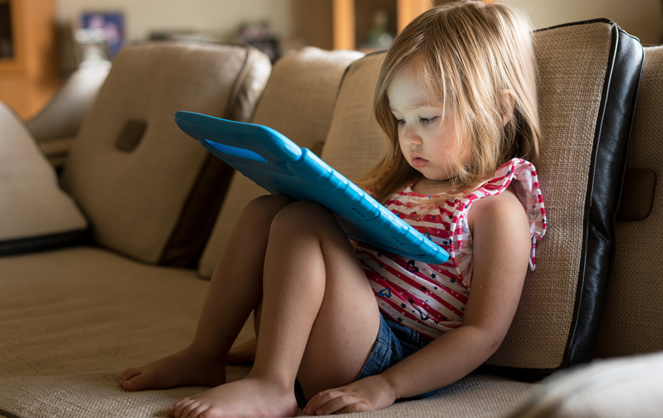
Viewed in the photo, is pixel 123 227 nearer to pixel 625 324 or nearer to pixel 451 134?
pixel 451 134

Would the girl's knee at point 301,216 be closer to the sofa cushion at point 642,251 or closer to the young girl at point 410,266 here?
the young girl at point 410,266

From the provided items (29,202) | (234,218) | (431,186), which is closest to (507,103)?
(431,186)

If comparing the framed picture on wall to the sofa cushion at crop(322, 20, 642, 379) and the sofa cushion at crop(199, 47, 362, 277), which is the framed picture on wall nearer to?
the sofa cushion at crop(199, 47, 362, 277)

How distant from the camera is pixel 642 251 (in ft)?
3.09

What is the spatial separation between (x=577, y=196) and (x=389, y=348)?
0.32 meters

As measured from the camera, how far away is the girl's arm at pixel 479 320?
827 mm

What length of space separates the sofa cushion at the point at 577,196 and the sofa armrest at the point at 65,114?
1.55 meters

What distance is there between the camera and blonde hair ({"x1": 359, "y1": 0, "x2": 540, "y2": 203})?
0.93 meters

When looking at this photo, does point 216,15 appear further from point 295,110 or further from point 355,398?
point 355,398

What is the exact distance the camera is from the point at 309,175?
2.41 ft

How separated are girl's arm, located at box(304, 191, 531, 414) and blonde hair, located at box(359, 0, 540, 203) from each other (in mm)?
85

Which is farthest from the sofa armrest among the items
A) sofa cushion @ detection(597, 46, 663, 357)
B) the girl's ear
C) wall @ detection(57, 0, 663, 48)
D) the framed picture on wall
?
the framed picture on wall

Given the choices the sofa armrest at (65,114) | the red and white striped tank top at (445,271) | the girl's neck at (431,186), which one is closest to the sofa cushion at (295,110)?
the girl's neck at (431,186)

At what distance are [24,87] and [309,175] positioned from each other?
4168 millimetres
